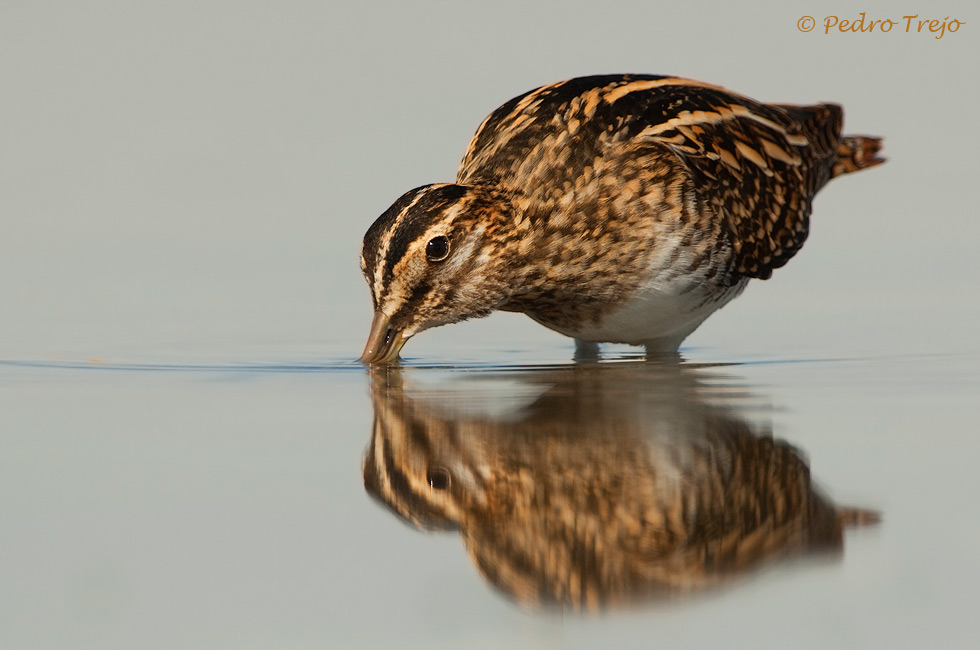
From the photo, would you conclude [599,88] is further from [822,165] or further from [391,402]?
[391,402]

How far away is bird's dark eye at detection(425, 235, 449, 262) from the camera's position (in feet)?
29.4

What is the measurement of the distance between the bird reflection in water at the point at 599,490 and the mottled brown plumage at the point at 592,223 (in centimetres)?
130

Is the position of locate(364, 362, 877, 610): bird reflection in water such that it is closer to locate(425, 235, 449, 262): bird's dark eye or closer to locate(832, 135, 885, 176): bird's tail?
locate(425, 235, 449, 262): bird's dark eye

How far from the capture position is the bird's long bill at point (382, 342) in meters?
9.38

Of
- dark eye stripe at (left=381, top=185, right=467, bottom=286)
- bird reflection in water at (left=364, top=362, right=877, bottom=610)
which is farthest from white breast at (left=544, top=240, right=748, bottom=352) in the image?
bird reflection in water at (left=364, top=362, right=877, bottom=610)

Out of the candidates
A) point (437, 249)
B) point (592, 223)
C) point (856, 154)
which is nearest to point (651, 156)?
point (592, 223)

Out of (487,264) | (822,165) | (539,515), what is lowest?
(539,515)

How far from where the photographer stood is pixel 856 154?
12.3 meters

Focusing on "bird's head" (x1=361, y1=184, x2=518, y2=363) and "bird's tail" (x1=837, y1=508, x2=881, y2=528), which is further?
"bird's head" (x1=361, y1=184, x2=518, y2=363)

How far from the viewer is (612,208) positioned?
959cm

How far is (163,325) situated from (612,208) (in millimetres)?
4237

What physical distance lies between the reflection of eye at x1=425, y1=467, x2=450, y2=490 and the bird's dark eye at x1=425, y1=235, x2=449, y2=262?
2.93 meters

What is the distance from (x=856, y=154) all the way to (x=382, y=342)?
4970 mm

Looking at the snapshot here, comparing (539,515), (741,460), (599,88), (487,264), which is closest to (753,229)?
(599,88)
